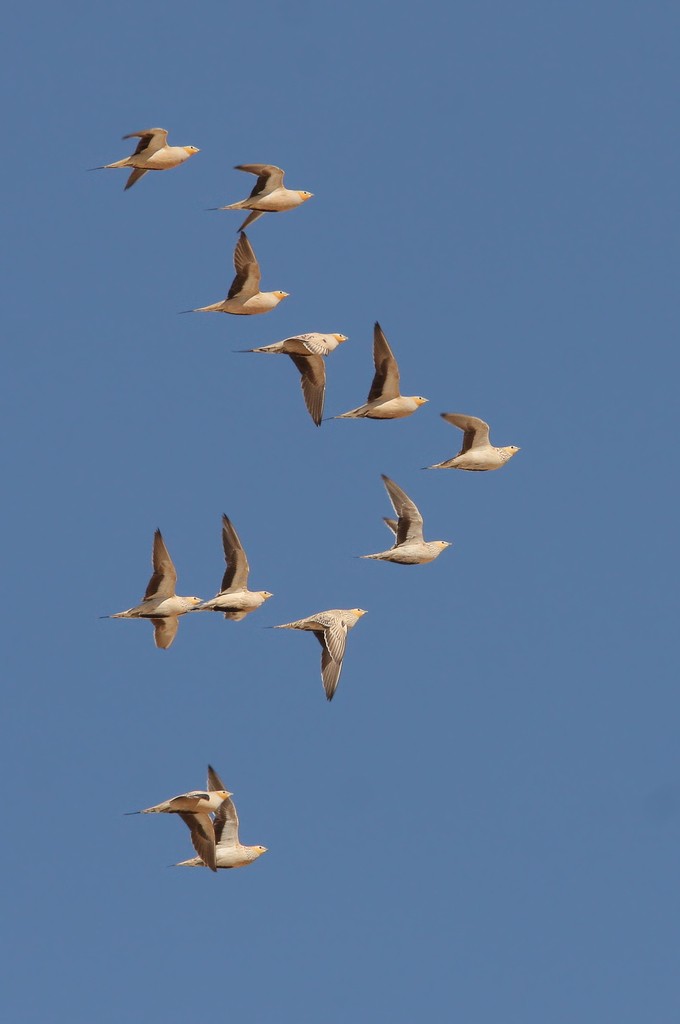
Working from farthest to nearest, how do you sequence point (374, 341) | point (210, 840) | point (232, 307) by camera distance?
point (232, 307), point (374, 341), point (210, 840)

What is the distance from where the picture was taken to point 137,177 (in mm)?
49500

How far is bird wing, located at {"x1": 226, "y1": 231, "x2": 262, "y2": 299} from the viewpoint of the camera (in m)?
47.9

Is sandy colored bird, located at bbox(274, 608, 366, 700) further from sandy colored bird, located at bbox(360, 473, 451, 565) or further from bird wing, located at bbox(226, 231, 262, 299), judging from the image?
bird wing, located at bbox(226, 231, 262, 299)

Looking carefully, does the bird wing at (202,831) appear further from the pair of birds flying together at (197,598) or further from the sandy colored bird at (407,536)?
the sandy colored bird at (407,536)

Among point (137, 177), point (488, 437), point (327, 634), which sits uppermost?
point (137, 177)

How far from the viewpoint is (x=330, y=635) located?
44.3 metres

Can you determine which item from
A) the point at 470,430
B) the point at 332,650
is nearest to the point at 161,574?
the point at 332,650

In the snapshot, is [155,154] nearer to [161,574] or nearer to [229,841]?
[161,574]

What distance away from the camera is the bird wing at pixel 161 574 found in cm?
4525

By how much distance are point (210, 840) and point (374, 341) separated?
11.5m

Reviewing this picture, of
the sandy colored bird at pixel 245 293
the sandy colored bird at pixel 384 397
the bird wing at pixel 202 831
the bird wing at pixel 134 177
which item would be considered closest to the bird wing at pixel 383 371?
the sandy colored bird at pixel 384 397

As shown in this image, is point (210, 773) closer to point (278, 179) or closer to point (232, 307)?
point (232, 307)

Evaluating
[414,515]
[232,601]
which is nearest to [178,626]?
→ [232,601]

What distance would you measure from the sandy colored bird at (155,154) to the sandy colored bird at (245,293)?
7.82ft
